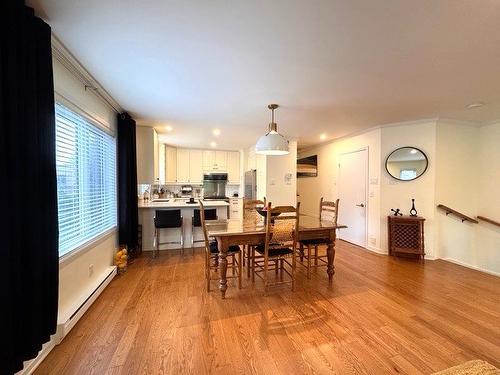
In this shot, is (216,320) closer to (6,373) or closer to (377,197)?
(6,373)

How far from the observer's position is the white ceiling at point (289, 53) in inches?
57.6

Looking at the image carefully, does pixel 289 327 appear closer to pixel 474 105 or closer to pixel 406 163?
pixel 406 163

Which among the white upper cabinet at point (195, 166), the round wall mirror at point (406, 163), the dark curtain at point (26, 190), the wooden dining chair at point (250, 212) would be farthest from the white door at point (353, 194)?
the dark curtain at point (26, 190)

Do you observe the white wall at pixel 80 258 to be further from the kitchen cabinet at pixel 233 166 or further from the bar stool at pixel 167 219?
the kitchen cabinet at pixel 233 166

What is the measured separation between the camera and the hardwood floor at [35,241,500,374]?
66.1 inches

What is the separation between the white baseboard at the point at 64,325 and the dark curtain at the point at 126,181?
3.03 ft

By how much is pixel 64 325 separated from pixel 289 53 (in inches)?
117

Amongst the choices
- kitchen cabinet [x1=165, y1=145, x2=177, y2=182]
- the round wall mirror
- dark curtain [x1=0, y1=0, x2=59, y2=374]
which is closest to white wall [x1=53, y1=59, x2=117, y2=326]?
dark curtain [x1=0, y1=0, x2=59, y2=374]

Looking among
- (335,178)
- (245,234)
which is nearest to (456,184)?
(335,178)

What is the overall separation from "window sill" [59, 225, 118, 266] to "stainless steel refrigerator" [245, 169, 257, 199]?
355cm

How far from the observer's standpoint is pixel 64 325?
1.92 metres

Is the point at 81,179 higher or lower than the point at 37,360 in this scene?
higher

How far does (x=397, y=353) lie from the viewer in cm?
177

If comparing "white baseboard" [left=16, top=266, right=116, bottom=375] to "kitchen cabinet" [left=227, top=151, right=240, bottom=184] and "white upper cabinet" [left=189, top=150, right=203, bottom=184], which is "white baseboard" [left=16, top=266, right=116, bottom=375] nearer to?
"white upper cabinet" [left=189, top=150, right=203, bottom=184]
